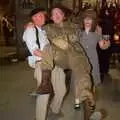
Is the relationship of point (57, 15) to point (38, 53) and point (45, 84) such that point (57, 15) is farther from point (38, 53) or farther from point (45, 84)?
point (45, 84)

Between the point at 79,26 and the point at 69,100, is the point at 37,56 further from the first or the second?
the point at 69,100

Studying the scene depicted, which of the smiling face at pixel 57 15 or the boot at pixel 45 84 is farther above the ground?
the smiling face at pixel 57 15

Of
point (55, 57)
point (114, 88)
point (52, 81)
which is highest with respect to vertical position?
point (55, 57)

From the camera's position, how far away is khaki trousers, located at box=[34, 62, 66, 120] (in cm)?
518

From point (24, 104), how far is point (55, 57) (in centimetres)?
196

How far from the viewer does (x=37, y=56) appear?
5016 mm

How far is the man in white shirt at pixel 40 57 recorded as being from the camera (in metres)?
5.02

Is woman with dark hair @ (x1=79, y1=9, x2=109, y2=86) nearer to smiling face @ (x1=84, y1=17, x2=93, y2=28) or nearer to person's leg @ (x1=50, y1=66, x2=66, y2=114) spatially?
smiling face @ (x1=84, y1=17, x2=93, y2=28)

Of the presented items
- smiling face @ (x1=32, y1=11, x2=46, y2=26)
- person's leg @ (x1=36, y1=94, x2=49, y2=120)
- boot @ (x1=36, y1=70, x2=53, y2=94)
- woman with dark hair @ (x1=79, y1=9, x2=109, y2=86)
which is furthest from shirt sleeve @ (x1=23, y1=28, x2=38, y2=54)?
woman with dark hair @ (x1=79, y1=9, x2=109, y2=86)

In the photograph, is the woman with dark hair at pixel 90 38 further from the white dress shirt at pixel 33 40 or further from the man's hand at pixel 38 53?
the man's hand at pixel 38 53

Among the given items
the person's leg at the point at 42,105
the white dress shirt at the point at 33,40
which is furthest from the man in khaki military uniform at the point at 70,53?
the person's leg at the point at 42,105

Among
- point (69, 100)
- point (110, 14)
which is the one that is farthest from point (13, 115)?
point (110, 14)

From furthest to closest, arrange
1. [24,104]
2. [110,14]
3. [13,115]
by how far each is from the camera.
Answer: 1. [110,14]
2. [24,104]
3. [13,115]

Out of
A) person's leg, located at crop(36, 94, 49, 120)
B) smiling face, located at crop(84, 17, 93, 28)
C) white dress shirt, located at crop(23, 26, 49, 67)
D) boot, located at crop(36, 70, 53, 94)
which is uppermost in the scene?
smiling face, located at crop(84, 17, 93, 28)
